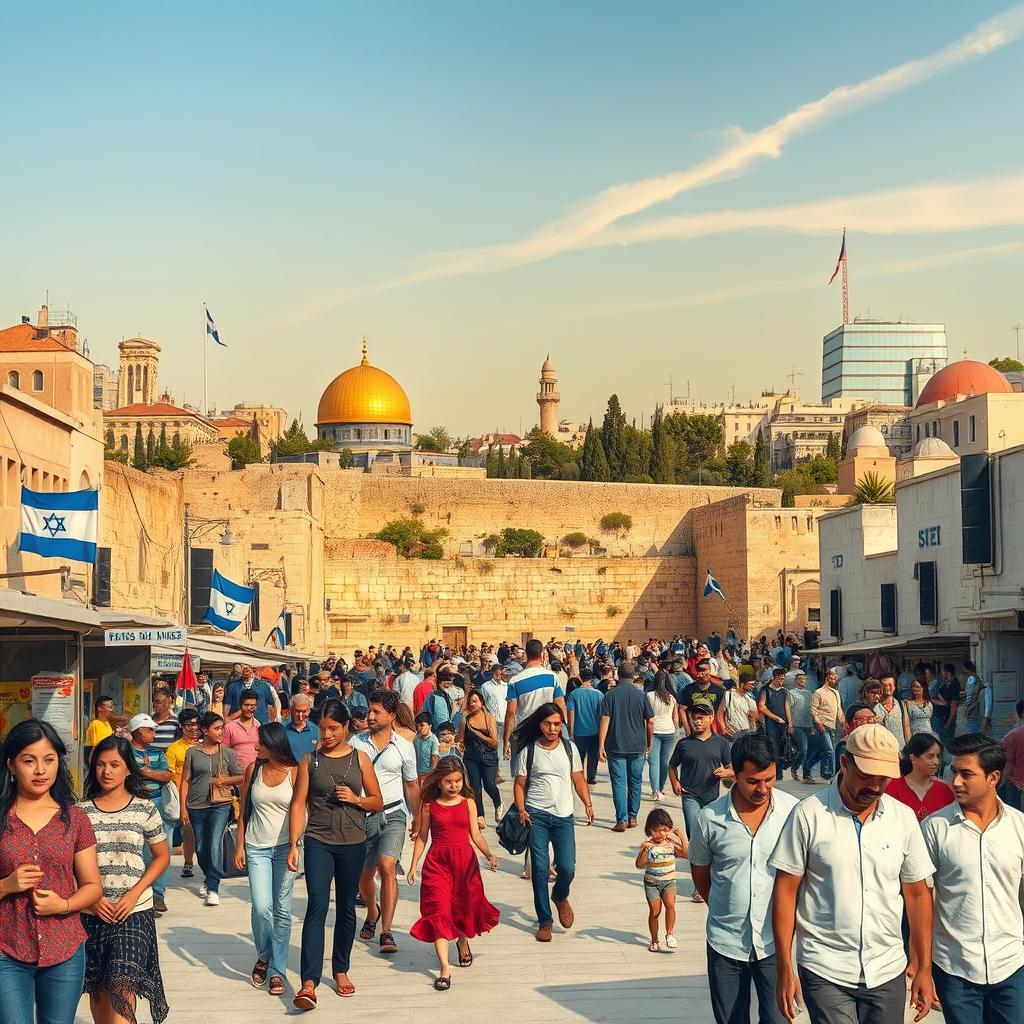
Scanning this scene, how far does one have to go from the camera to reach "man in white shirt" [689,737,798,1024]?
5.01 metres

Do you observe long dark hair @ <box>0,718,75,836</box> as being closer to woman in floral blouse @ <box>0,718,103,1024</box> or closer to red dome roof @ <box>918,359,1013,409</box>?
woman in floral blouse @ <box>0,718,103,1024</box>

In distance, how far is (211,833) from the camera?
903 centimetres

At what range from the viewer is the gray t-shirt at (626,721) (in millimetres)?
11219

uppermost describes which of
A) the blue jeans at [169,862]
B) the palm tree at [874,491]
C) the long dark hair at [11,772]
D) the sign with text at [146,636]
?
the palm tree at [874,491]

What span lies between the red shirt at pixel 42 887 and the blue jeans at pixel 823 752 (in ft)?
31.8

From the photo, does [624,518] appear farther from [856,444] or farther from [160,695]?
[160,695]

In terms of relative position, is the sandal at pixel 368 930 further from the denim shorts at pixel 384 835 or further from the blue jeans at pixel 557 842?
the blue jeans at pixel 557 842

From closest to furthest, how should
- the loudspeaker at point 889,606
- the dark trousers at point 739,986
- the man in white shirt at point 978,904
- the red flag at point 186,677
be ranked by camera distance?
1. the man in white shirt at point 978,904
2. the dark trousers at point 739,986
3. the red flag at point 186,677
4. the loudspeaker at point 889,606

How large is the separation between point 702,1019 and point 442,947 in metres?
1.30

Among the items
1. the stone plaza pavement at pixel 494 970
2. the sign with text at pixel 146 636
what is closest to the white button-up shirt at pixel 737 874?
the stone plaza pavement at pixel 494 970

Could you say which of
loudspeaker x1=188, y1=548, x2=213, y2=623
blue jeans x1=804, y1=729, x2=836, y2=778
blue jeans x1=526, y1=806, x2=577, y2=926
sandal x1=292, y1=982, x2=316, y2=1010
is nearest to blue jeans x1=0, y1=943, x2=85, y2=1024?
sandal x1=292, y1=982, x2=316, y2=1010

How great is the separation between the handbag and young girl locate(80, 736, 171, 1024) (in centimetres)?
368

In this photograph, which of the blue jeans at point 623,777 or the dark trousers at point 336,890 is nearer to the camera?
the dark trousers at point 336,890

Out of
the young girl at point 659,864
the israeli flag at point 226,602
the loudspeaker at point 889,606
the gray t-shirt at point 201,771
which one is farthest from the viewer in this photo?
the loudspeaker at point 889,606
